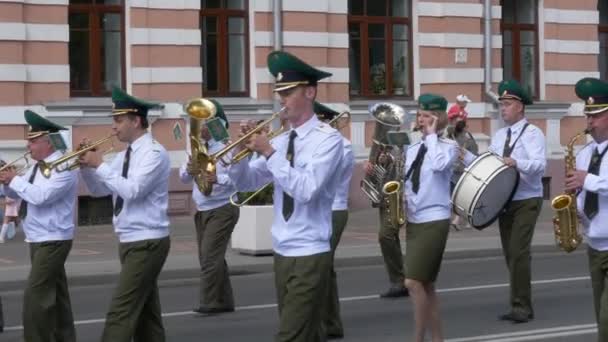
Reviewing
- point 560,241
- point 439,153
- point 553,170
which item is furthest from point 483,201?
point 553,170

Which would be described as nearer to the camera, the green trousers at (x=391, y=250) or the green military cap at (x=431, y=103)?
the green military cap at (x=431, y=103)

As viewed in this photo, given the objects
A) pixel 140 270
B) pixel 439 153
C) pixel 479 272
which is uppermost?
pixel 439 153

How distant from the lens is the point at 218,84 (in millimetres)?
24078

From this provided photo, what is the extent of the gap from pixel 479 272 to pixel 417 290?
6805 mm

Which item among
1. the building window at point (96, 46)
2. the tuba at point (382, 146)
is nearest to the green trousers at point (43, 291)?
the tuba at point (382, 146)

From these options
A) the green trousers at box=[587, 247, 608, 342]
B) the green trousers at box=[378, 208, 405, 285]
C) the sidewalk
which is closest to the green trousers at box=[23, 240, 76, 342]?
the green trousers at box=[587, 247, 608, 342]

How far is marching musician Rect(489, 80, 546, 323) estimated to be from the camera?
12289 mm

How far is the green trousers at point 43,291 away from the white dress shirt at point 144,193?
99 cm

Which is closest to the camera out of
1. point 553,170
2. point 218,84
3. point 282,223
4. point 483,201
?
point 282,223

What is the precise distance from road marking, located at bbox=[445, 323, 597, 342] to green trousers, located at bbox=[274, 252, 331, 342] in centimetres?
397

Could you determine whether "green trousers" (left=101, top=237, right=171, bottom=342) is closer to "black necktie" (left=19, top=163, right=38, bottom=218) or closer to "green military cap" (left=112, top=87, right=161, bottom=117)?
"green military cap" (left=112, top=87, right=161, bottom=117)

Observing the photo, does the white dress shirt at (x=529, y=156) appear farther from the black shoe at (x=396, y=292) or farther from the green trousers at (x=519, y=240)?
the black shoe at (x=396, y=292)

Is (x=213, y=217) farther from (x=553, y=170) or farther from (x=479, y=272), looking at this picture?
(x=553, y=170)

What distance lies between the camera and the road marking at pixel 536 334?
11586 millimetres
